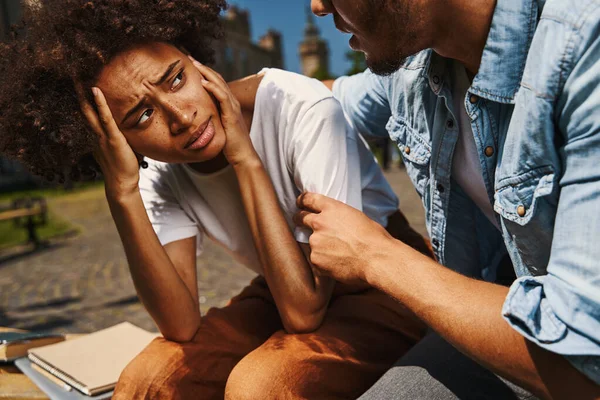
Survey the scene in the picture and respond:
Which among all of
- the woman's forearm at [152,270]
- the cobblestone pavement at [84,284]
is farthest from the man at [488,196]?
the cobblestone pavement at [84,284]

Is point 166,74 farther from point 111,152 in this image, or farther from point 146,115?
point 111,152

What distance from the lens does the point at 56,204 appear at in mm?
17000

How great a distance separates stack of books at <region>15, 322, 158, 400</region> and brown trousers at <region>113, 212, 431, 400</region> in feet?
0.71

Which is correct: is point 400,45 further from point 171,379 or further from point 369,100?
point 171,379

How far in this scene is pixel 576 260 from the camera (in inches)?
48.9

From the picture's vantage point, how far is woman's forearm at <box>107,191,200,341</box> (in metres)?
2.21

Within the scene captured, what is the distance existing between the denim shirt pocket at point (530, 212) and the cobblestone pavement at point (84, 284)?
166 inches

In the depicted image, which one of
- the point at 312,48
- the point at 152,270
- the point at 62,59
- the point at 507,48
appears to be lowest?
the point at 312,48

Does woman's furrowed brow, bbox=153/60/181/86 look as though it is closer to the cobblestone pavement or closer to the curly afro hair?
the curly afro hair

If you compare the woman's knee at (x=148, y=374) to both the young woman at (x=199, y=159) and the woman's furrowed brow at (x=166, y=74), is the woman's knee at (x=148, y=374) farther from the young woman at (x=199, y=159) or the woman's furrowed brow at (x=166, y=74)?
the woman's furrowed brow at (x=166, y=74)

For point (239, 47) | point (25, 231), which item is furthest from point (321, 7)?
point (239, 47)

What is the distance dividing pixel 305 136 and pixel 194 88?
1.43 ft

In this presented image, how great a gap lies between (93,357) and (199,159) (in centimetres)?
104

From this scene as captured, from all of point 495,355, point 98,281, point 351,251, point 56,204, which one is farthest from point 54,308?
point 56,204
